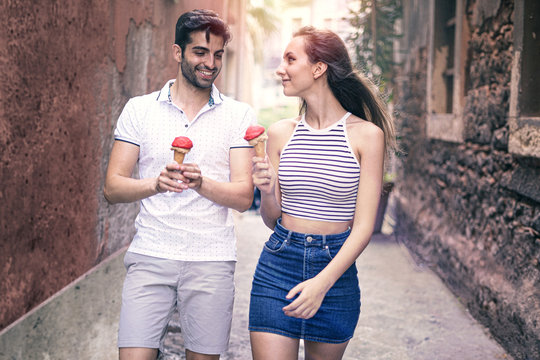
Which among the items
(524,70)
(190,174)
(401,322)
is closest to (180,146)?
(190,174)

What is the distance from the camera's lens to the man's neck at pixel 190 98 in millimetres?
2508

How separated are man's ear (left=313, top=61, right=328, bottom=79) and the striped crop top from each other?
0.21 meters

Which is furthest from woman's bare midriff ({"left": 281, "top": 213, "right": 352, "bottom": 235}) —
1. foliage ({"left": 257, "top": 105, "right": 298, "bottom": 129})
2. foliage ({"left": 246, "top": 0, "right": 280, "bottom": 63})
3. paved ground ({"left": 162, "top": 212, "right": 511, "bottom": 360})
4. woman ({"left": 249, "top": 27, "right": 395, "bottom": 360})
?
foliage ({"left": 257, "top": 105, "right": 298, "bottom": 129})

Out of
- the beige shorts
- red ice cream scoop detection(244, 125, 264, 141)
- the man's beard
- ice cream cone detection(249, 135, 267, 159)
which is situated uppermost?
the man's beard

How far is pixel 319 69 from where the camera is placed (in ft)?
7.99

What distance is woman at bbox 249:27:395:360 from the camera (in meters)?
2.32

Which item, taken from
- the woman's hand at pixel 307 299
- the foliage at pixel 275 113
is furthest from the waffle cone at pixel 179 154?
the foliage at pixel 275 113

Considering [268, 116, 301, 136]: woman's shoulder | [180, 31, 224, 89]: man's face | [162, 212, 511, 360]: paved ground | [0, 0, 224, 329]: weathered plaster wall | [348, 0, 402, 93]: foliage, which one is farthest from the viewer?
[348, 0, 402, 93]: foliage

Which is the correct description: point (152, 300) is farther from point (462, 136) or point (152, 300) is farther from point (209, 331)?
point (462, 136)

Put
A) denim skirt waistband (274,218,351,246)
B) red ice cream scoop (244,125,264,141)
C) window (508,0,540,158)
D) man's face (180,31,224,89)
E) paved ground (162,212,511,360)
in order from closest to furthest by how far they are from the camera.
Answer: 1. red ice cream scoop (244,125,264,141)
2. denim skirt waistband (274,218,351,246)
3. man's face (180,31,224,89)
4. window (508,0,540,158)
5. paved ground (162,212,511,360)

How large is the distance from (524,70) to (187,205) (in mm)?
2709

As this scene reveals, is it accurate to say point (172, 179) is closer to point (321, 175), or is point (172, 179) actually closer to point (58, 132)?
point (321, 175)

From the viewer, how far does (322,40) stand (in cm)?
241

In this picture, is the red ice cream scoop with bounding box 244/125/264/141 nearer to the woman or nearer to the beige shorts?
the woman
